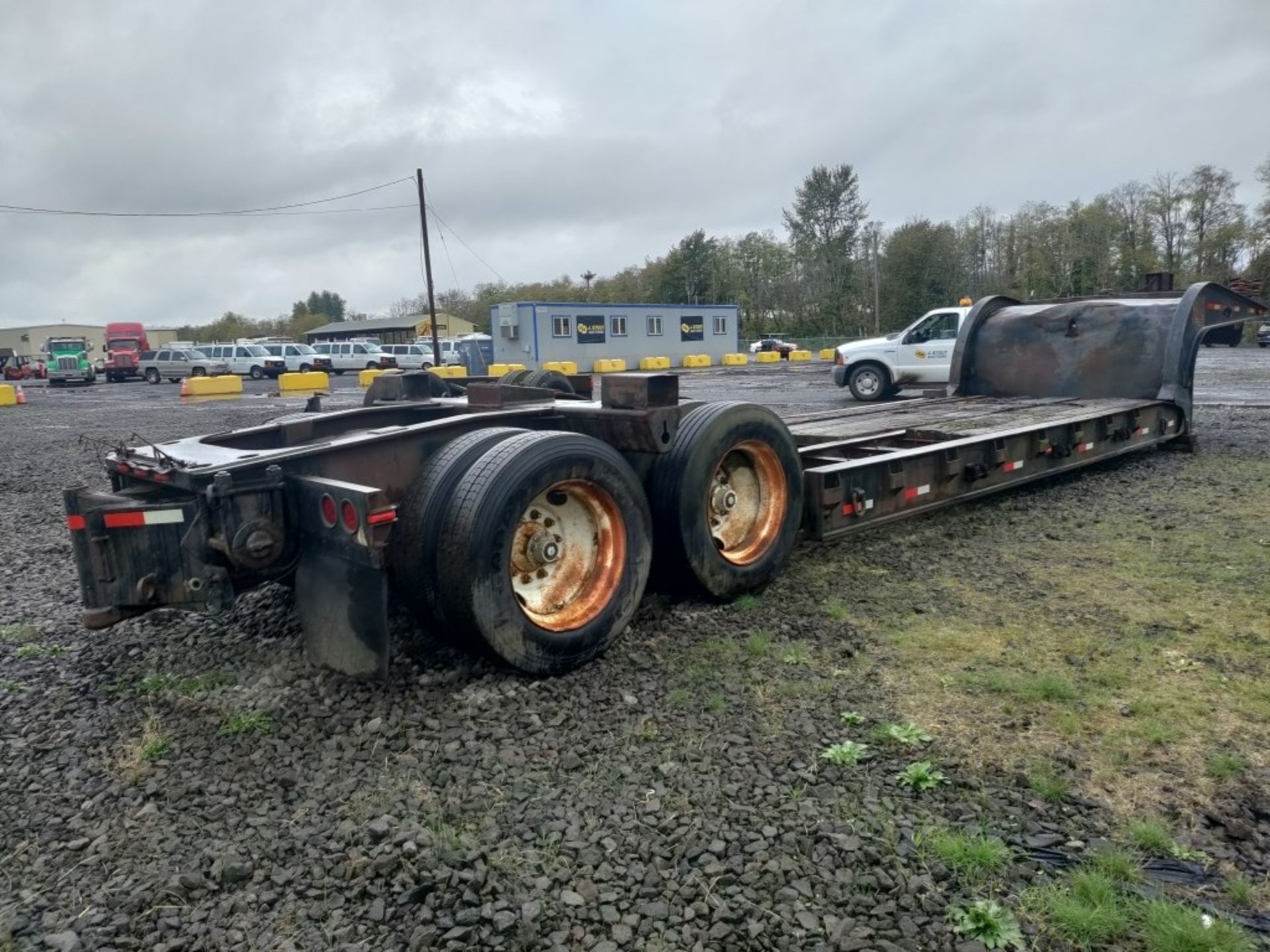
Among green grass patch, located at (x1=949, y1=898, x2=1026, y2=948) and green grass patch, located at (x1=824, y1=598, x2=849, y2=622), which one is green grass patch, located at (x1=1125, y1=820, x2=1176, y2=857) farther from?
green grass patch, located at (x1=824, y1=598, x2=849, y2=622)

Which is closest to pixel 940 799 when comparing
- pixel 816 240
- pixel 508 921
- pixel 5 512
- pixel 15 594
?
pixel 508 921

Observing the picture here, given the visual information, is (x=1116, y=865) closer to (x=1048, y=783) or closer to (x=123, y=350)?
(x=1048, y=783)

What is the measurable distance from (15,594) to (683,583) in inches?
161

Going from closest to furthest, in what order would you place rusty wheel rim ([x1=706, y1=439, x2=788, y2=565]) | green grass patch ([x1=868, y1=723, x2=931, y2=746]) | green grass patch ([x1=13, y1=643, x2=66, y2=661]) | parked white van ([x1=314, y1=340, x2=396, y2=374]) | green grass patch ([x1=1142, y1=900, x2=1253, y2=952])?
green grass patch ([x1=1142, y1=900, x2=1253, y2=952])
green grass patch ([x1=868, y1=723, x2=931, y2=746])
green grass patch ([x1=13, y1=643, x2=66, y2=661])
rusty wheel rim ([x1=706, y1=439, x2=788, y2=565])
parked white van ([x1=314, y1=340, x2=396, y2=374])

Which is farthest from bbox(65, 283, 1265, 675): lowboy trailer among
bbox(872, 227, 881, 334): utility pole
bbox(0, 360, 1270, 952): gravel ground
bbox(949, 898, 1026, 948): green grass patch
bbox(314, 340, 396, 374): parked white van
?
bbox(872, 227, 881, 334): utility pole

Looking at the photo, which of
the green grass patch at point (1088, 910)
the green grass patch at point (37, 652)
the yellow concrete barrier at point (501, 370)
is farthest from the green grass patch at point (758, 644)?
the green grass patch at point (37, 652)

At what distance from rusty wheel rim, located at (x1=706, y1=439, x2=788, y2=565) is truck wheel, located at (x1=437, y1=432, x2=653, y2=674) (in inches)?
30.2

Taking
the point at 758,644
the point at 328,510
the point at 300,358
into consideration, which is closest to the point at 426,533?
the point at 328,510

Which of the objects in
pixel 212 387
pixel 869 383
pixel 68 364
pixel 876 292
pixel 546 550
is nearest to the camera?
pixel 546 550

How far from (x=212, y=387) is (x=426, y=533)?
27.3 meters

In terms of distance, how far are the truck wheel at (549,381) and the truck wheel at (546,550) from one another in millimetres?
2134

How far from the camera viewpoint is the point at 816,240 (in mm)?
63156

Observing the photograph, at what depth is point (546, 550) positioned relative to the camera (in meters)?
3.90

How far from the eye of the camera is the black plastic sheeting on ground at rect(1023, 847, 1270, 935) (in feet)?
7.46
